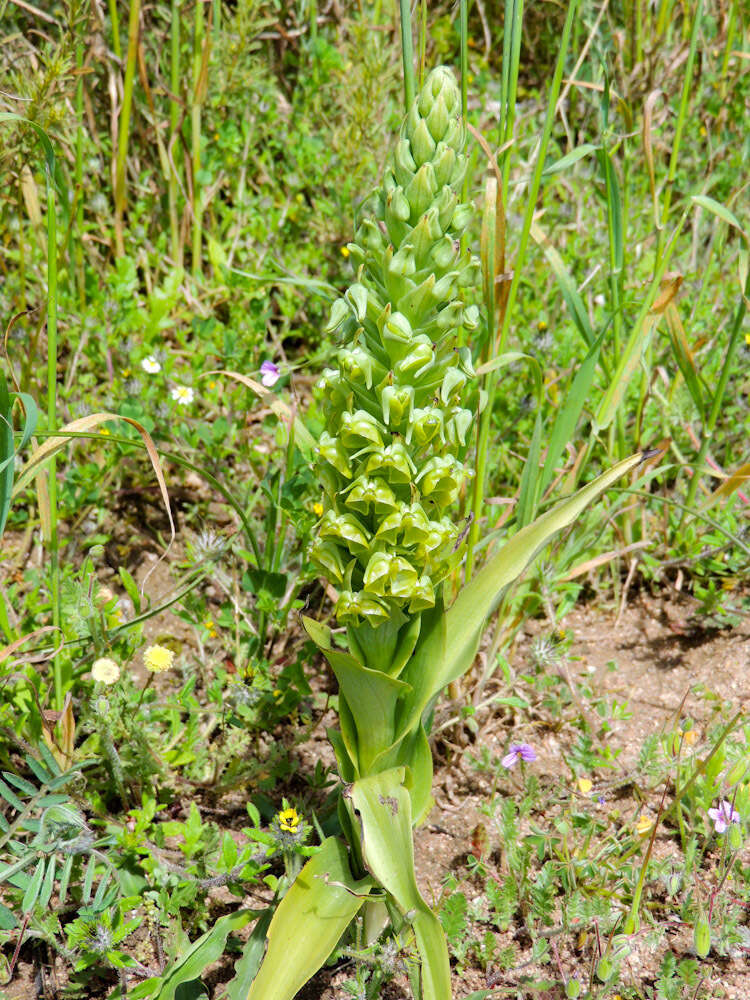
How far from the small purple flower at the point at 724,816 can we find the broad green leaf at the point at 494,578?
0.66m

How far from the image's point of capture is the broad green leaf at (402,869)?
153cm

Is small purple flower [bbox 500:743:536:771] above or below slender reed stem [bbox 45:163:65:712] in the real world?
below

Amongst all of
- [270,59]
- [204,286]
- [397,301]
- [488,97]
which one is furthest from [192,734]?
[488,97]

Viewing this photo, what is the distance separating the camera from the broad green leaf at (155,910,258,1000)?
1.69 metres

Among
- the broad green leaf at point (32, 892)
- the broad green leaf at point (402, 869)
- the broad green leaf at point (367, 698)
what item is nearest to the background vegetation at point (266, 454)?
the broad green leaf at point (32, 892)

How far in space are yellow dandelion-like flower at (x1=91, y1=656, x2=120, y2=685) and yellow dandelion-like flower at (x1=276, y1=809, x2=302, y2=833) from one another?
442mm

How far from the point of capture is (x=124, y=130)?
304 cm

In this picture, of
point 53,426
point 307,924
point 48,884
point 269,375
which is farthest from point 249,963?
point 269,375

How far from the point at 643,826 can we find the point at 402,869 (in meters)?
0.73

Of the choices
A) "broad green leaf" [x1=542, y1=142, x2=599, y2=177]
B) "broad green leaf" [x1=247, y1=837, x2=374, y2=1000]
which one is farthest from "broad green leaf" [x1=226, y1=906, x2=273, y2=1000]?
"broad green leaf" [x1=542, y1=142, x2=599, y2=177]

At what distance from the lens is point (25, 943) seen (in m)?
1.87

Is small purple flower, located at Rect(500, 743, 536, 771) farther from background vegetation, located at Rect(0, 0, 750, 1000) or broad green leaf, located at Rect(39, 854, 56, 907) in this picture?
broad green leaf, located at Rect(39, 854, 56, 907)

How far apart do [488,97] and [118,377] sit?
229 centimetres

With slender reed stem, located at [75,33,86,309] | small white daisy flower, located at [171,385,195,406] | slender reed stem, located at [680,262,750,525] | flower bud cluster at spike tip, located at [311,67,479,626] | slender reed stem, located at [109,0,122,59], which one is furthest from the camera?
slender reed stem, located at [109,0,122,59]
